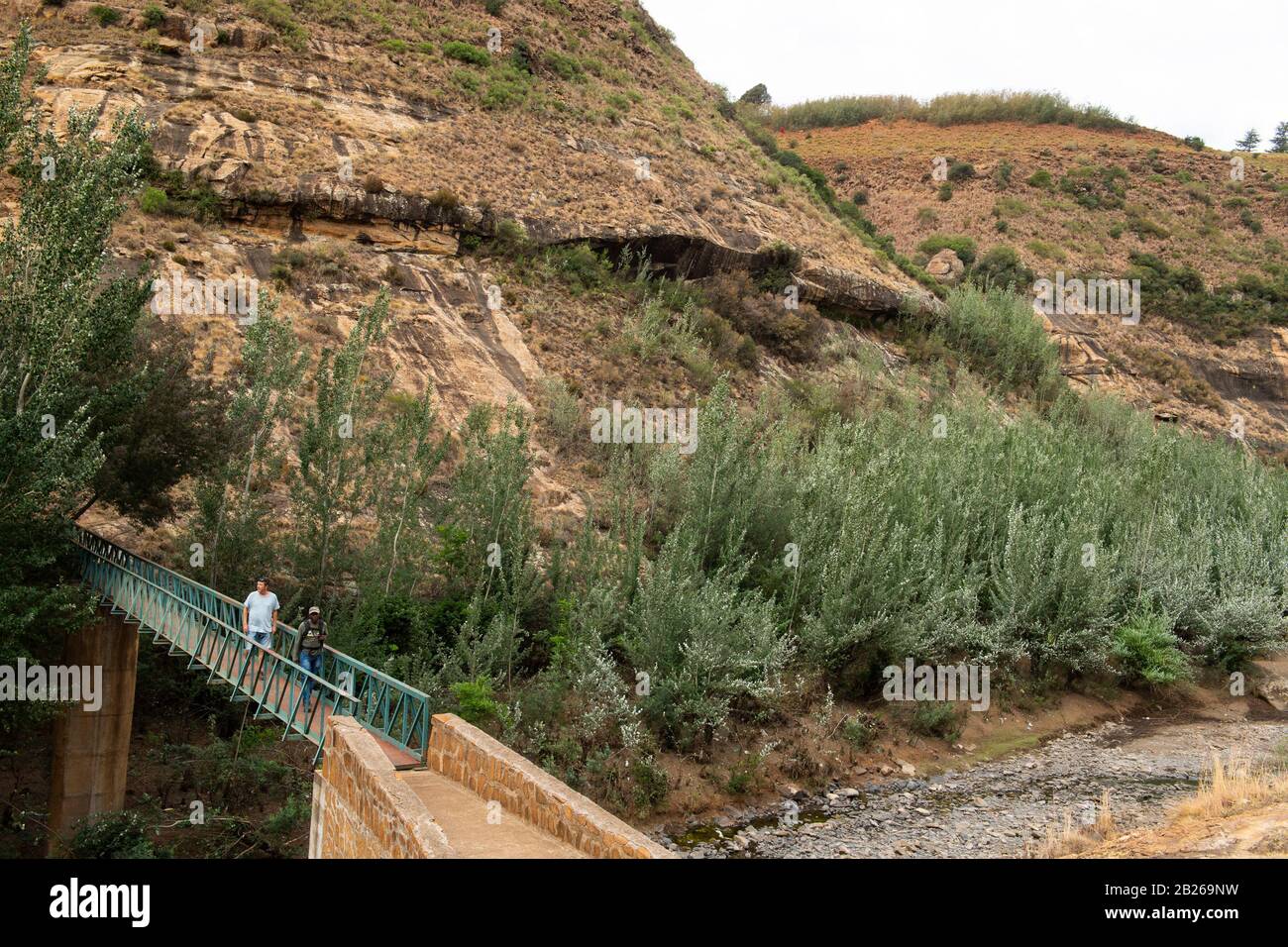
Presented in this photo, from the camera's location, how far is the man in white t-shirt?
36.1 ft

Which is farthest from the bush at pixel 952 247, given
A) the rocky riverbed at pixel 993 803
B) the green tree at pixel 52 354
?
the green tree at pixel 52 354

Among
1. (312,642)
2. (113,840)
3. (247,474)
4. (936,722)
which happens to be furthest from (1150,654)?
(113,840)

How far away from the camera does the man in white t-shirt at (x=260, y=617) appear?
36.1 feet

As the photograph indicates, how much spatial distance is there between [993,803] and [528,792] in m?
8.20

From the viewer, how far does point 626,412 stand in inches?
903

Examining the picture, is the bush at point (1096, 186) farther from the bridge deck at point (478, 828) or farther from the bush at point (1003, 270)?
the bridge deck at point (478, 828)

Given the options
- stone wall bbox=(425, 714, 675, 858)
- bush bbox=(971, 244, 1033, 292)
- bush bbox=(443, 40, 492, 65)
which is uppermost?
bush bbox=(443, 40, 492, 65)

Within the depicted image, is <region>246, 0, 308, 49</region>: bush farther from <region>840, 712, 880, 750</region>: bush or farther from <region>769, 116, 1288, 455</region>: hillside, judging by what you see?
<region>769, 116, 1288, 455</region>: hillside

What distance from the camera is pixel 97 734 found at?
13.7 m

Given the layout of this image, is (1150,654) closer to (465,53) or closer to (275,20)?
(465,53)

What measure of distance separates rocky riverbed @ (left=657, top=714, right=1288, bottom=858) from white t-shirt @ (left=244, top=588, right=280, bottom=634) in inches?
214

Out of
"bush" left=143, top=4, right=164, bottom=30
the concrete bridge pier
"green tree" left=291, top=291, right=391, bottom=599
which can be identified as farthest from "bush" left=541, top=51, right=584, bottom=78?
the concrete bridge pier
